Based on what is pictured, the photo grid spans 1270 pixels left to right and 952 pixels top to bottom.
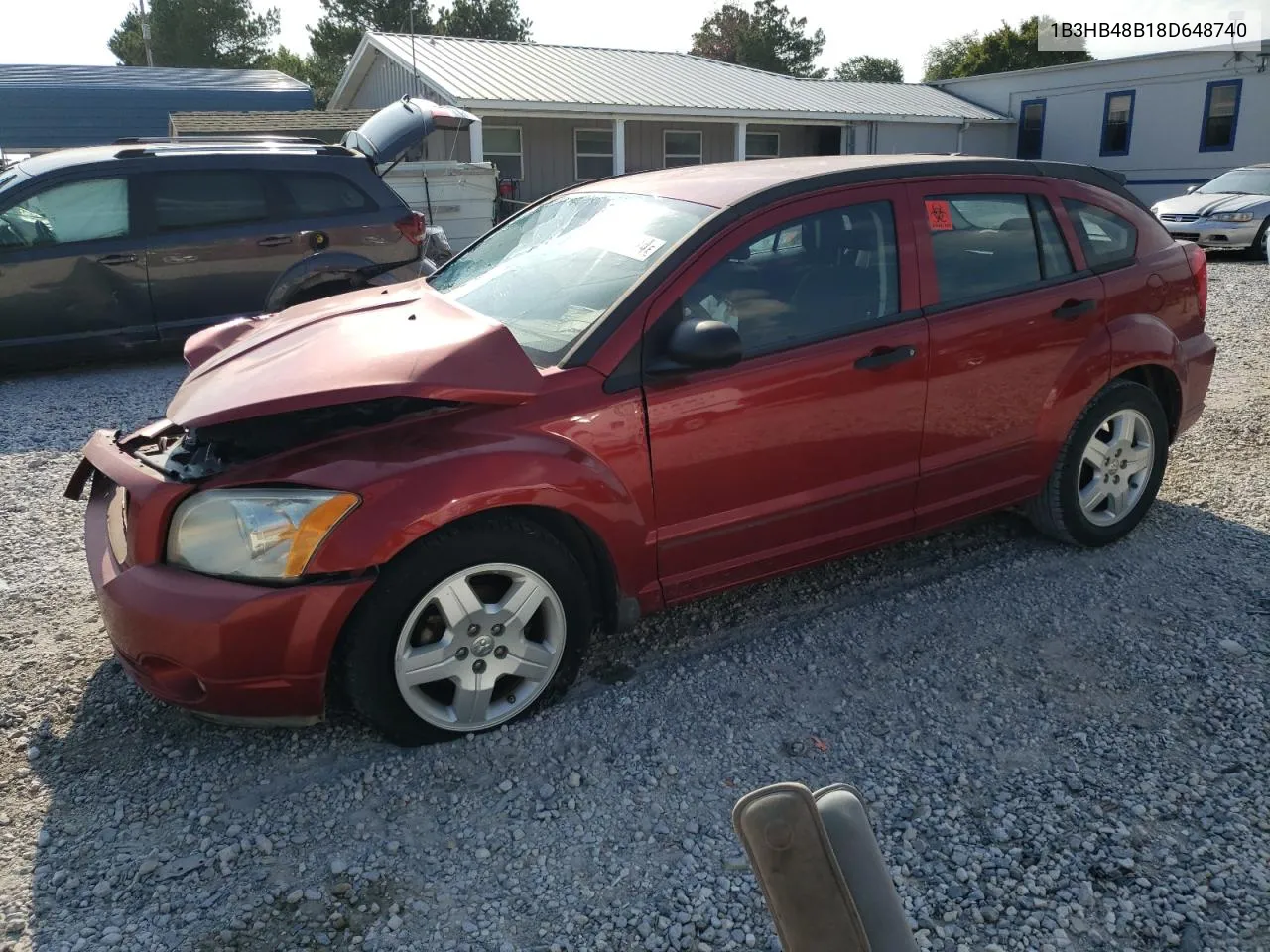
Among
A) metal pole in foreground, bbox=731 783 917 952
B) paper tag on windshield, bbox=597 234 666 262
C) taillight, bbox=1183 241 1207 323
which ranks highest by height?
paper tag on windshield, bbox=597 234 666 262

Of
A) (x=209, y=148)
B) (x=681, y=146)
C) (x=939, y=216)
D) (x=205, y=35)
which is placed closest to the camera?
(x=939, y=216)

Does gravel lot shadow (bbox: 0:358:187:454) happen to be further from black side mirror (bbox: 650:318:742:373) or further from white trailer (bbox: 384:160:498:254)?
black side mirror (bbox: 650:318:742:373)

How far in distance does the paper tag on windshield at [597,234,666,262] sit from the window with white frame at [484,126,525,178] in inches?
724

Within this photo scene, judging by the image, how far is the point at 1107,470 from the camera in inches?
165

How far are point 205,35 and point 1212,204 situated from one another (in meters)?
54.1

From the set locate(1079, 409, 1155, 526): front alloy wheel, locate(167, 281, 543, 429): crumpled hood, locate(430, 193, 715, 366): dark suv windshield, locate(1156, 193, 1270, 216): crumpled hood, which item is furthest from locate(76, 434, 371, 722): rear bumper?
locate(1156, 193, 1270, 216): crumpled hood

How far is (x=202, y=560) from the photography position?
268cm

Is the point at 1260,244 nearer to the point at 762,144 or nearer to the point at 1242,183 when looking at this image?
the point at 1242,183

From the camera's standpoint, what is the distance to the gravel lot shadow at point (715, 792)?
2.30 m

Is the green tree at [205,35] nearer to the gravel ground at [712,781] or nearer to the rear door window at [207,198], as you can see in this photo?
the rear door window at [207,198]

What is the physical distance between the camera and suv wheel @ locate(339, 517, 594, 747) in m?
2.72

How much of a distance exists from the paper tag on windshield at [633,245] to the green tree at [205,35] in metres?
A: 58.6

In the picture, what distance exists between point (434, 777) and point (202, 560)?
912 millimetres

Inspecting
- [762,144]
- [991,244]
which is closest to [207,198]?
[991,244]
